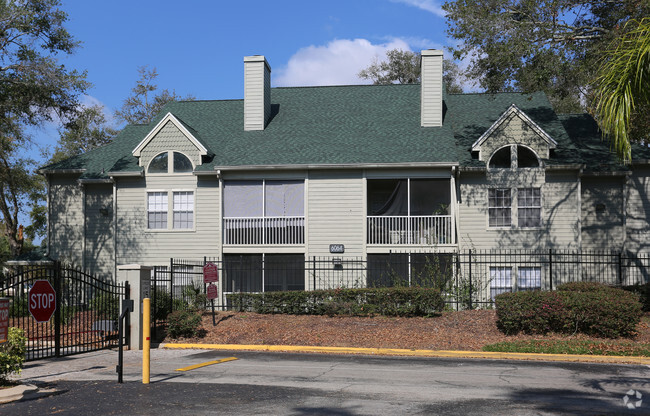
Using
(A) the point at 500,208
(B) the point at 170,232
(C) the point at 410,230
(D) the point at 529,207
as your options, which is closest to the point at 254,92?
(B) the point at 170,232

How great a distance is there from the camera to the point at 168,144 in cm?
2598

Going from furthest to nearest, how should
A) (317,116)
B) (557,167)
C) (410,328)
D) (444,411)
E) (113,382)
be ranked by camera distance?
(317,116) → (557,167) → (410,328) → (113,382) → (444,411)

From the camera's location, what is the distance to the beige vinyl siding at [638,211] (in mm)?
24500

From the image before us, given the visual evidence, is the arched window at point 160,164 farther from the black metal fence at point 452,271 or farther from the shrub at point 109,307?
the shrub at point 109,307

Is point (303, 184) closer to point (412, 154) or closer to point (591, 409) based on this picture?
point (412, 154)

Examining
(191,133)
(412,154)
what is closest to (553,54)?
(412,154)

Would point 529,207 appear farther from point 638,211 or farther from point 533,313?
point 533,313

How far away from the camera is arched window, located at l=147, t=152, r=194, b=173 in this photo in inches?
1029

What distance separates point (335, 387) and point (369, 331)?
22.7ft

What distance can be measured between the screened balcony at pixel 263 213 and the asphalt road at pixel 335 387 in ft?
36.0

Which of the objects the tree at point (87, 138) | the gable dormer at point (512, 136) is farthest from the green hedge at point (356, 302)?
the tree at point (87, 138)

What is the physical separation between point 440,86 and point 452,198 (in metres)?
5.42

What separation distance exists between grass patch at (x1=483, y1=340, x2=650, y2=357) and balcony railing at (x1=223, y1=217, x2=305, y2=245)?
36.8 ft

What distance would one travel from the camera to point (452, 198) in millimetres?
24219
